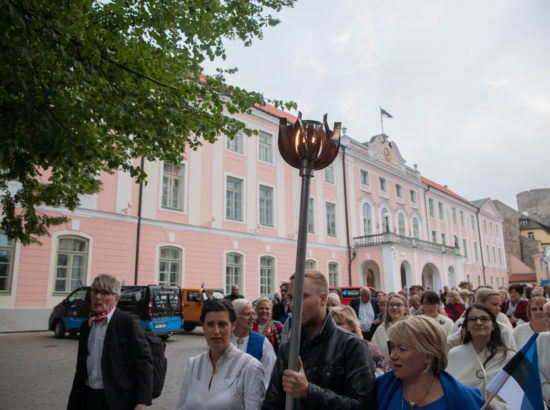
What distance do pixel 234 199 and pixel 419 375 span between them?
65.0 feet

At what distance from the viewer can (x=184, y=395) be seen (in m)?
2.90

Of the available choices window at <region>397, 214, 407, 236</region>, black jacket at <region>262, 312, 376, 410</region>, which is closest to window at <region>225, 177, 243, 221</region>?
window at <region>397, 214, 407, 236</region>

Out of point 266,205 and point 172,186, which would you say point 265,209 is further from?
point 172,186

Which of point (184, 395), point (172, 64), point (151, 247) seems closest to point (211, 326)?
point (184, 395)

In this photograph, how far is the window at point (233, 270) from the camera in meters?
20.7

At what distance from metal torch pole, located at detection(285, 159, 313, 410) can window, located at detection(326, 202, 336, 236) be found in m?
25.3

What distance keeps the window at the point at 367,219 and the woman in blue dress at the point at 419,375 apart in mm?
28784

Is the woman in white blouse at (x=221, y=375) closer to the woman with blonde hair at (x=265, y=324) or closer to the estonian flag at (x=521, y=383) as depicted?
the estonian flag at (x=521, y=383)

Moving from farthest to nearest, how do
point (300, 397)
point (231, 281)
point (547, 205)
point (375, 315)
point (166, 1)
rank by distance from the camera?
point (547, 205), point (231, 281), point (375, 315), point (166, 1), point (300, 397)

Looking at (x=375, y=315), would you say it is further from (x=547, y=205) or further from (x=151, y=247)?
(x=547, y=205)

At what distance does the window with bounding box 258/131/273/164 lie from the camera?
78.4 ft

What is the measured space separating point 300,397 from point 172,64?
613cm

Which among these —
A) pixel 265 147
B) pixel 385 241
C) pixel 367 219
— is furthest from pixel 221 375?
pixel 367 219

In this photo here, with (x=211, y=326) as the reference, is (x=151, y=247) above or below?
above
